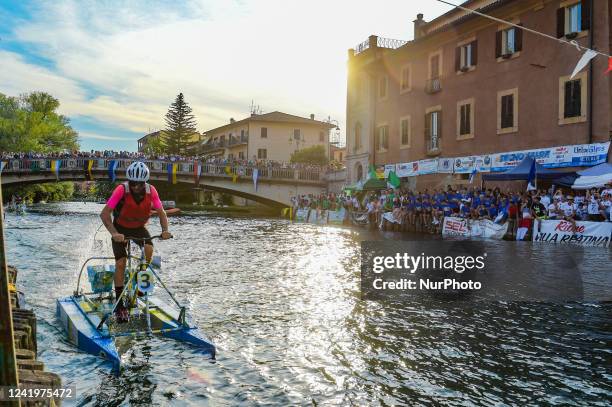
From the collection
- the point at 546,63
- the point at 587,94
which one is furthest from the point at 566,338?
the point at 546,63

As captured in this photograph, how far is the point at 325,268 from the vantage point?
1375 cm

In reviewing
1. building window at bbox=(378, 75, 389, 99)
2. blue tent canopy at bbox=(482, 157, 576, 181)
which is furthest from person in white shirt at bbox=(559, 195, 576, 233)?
building window at bbox=(378, 75, 389, 99)

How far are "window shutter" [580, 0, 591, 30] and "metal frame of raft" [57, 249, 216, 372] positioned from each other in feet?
82.9

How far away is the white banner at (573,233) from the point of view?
1880 centimetres

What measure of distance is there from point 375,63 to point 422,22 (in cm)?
557

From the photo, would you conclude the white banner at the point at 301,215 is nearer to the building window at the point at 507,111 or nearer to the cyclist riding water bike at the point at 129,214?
the building window at the point at 507,111

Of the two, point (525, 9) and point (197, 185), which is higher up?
point (525, 9)

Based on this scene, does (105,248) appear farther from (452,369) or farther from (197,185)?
(197,185)

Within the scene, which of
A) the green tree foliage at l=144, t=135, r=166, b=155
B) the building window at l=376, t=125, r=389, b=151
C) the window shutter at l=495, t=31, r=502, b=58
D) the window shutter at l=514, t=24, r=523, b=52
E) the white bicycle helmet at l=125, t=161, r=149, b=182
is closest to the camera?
the white bicycle helmet at l=125, t=161, r=149, b=182

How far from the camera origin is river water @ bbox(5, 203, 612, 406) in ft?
17.5

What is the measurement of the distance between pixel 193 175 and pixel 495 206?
33633mm

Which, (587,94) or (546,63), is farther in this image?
(546,63)

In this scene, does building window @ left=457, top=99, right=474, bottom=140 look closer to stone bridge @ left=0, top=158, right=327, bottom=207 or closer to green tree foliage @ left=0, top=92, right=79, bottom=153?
stone bridge @ left=0, top=158, right=327, bottom=207

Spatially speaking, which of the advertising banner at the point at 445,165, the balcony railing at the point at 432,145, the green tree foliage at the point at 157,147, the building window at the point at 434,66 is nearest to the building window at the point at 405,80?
the building window at the point at 434,66
